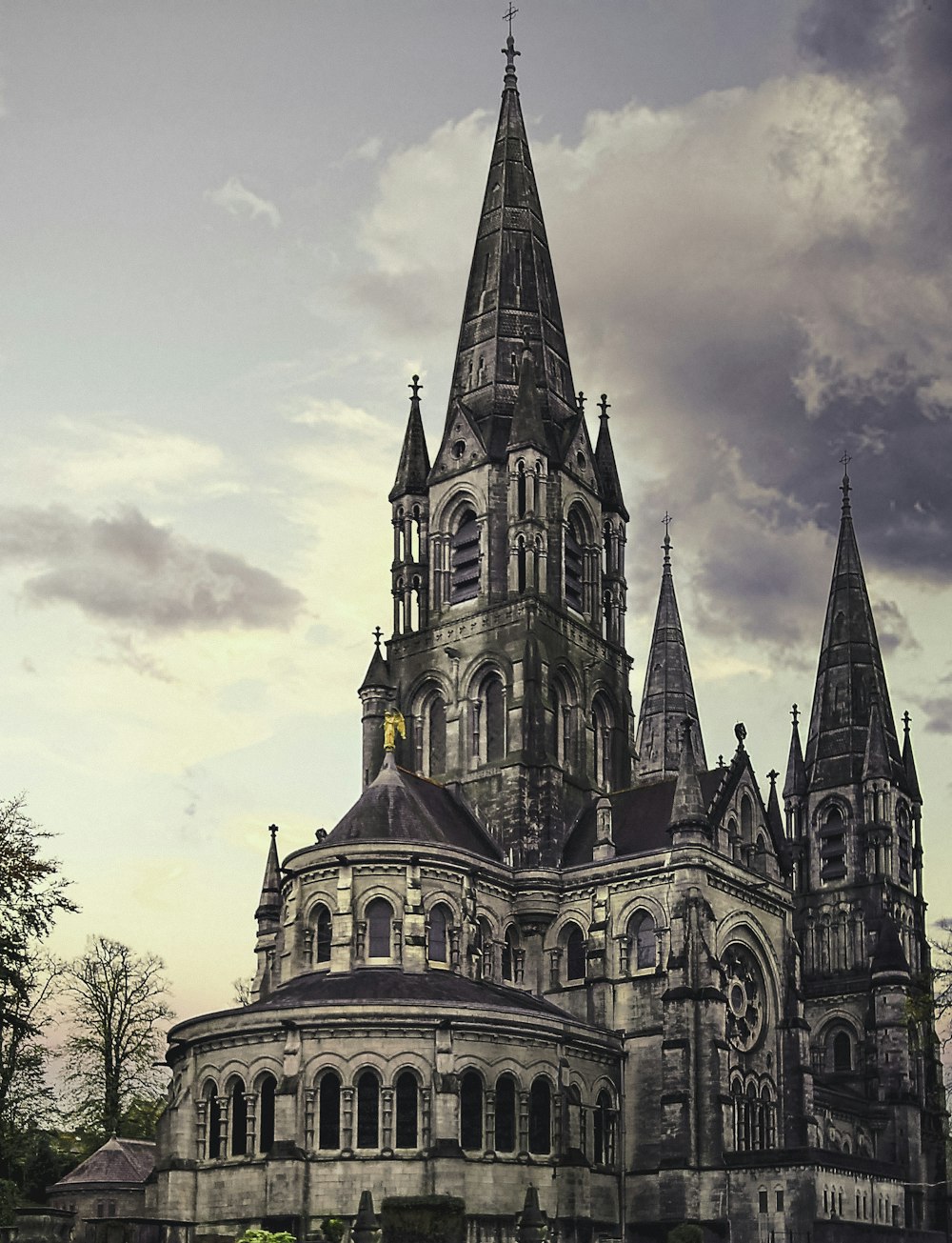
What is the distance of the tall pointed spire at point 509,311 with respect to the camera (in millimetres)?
73875

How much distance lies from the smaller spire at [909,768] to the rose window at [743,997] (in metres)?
26.4

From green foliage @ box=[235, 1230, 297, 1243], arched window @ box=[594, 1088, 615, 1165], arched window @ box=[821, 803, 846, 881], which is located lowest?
green foliage @ box=[235, 1230, 297, 1243]

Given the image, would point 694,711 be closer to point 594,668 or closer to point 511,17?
point 594,668

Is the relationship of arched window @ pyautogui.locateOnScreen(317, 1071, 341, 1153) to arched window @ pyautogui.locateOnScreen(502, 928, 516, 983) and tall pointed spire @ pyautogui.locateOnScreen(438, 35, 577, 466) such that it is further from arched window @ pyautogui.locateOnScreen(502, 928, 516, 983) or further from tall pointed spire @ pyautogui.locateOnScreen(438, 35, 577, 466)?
tall pointed spire @ pyautogui.locateOnScreen(438, 35, 577, 466)

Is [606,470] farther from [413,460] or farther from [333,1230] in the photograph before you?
[333,1230]

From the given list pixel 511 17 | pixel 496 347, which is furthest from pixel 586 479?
pixel 511 17

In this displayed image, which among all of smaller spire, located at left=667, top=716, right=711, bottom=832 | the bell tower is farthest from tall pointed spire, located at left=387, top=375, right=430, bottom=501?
smaller spire, located at left=667, top=716, right=711, bottom=832

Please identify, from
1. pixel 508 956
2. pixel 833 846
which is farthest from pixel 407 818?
pixel 833 846

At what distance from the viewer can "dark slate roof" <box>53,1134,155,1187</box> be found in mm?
58438

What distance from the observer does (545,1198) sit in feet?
179

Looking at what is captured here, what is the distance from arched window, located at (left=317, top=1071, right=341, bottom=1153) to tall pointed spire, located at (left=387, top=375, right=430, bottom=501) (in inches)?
1111

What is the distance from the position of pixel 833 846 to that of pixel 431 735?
26186 millimetres

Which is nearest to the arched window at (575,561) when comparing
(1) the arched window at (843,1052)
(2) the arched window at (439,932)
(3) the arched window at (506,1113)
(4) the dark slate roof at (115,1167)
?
(2) the arched window at (439,932)

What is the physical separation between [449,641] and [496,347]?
13547mm
